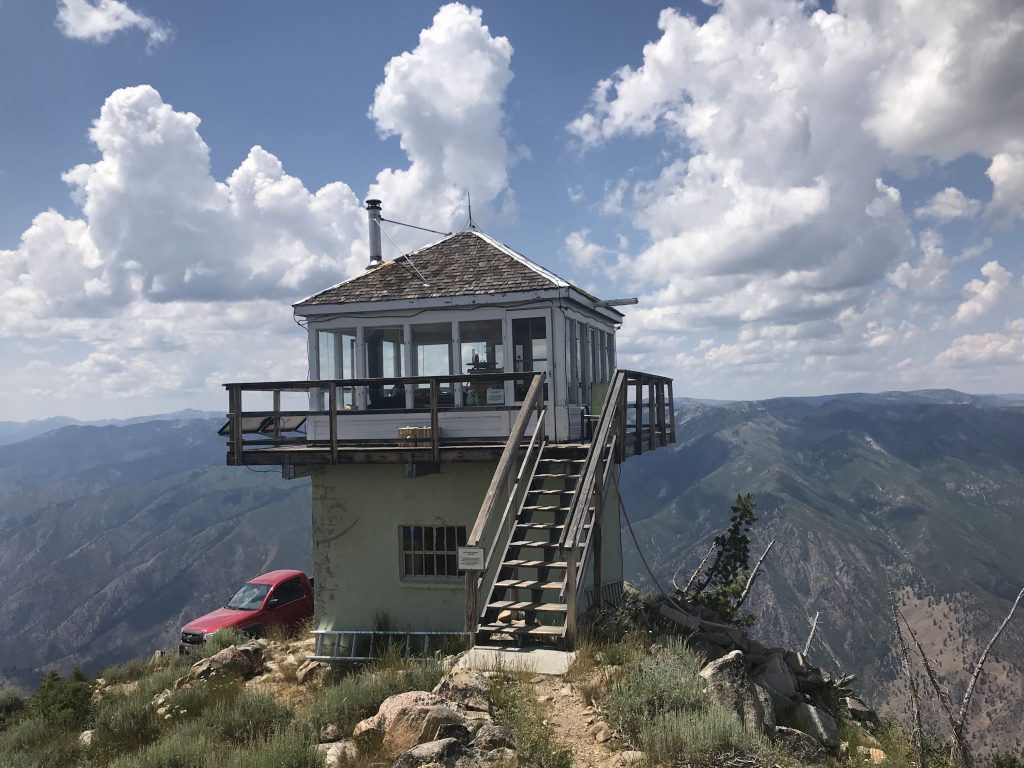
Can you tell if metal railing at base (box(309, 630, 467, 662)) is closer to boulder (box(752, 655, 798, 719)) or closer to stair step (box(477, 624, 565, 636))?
stair step (box(477, 624, 565, 636))

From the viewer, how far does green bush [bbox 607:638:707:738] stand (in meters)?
7.10

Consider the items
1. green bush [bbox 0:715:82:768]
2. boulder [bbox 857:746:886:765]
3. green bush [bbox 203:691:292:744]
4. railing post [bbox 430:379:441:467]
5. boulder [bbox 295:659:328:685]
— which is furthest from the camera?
boulder [bbox 295:659:328:685]

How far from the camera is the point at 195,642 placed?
16.1 metres

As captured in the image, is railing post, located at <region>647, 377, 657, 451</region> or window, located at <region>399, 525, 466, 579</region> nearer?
window, located at <region>399, 525, 466, 579</region>

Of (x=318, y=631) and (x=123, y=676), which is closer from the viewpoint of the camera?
(x=318, y=631)

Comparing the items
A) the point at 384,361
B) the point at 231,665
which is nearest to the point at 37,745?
the point at 231,665

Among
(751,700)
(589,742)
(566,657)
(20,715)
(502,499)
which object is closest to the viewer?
(589,742)

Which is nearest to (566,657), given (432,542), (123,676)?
(432,542)

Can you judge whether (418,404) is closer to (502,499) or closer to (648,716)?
(502,499)

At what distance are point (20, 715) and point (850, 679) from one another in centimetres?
1346

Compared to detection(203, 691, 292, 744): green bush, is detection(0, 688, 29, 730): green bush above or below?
below

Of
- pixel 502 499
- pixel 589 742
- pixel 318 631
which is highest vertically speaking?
pixel 502 499

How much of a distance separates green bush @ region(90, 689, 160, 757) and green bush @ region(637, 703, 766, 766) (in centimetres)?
569

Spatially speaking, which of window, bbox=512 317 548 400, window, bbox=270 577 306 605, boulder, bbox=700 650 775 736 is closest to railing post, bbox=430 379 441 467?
window, bbox=512 317 548 400
